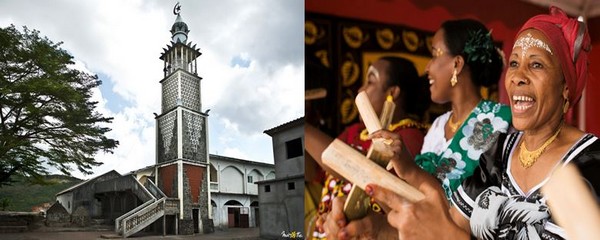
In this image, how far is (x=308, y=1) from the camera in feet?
8.70

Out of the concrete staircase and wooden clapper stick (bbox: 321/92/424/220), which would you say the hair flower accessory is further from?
the concrete staircase

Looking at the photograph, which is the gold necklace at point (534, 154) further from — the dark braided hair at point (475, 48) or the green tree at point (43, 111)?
the green tree at point (43, 111)

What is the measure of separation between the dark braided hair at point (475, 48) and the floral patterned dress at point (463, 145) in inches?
4.5

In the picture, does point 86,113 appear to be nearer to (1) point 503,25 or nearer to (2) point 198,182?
(2) point 198,182

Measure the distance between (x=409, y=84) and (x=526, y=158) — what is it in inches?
22.0

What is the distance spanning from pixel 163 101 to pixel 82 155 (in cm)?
40

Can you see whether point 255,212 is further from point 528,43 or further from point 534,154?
point 528,43

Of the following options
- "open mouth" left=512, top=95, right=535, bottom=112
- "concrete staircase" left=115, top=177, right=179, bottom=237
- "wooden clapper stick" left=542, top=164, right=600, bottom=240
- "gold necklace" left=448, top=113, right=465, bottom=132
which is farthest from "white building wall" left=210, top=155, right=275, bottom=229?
"wooden clapper stick" left=542, top=164, right=600, bottom=240

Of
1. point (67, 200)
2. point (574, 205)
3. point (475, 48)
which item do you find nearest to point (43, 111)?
point (67, 200)

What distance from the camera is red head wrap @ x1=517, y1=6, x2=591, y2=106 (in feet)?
8.43

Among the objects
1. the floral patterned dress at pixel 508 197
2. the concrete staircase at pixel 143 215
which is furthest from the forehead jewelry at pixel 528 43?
the concrete staircase at pixel 143 215

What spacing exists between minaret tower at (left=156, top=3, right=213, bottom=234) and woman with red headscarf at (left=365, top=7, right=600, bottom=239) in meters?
0.78

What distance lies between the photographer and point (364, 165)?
2.63 meters

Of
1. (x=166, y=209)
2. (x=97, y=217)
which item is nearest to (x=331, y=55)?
(x=166, y=209)
